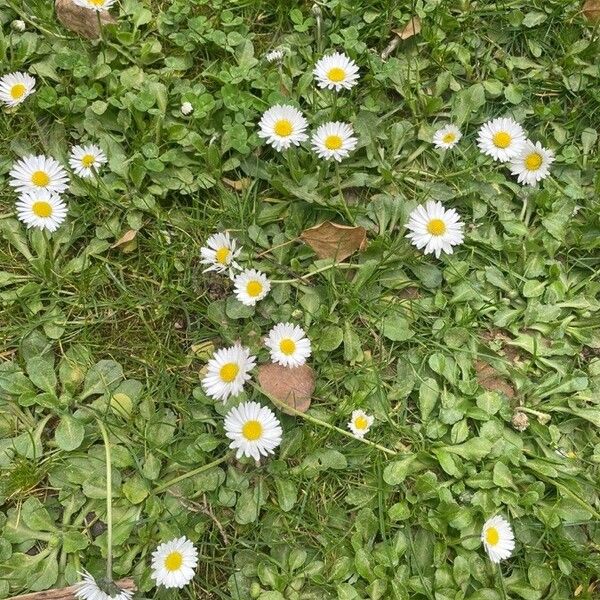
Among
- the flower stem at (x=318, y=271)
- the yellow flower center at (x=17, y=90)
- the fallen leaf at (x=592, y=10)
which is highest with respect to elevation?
the fallen leaf at (x=592, y=10)

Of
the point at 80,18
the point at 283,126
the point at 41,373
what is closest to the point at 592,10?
the point at 283,126

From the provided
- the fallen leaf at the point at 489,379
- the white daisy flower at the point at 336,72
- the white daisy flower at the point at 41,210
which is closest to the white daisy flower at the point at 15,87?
the white daisy flower at the point at 41,210

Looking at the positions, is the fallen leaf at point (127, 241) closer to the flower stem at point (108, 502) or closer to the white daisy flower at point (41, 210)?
the white daisy flower at point (41, 210)

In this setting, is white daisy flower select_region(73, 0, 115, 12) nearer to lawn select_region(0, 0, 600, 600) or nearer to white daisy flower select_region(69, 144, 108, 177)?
lawn select_region(0, 0, 600, 600)

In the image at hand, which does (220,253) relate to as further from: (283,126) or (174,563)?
(174,563)

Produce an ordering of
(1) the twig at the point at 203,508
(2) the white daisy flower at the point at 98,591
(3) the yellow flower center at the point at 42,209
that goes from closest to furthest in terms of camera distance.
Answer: (2) the white daisy flower at the point at 98,591, (1) the twig at the point at 203,508, (3) the yellow flower center at the point at 42,209

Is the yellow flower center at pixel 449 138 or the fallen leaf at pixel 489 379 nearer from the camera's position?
the fallen leaf at pixel 489 379
